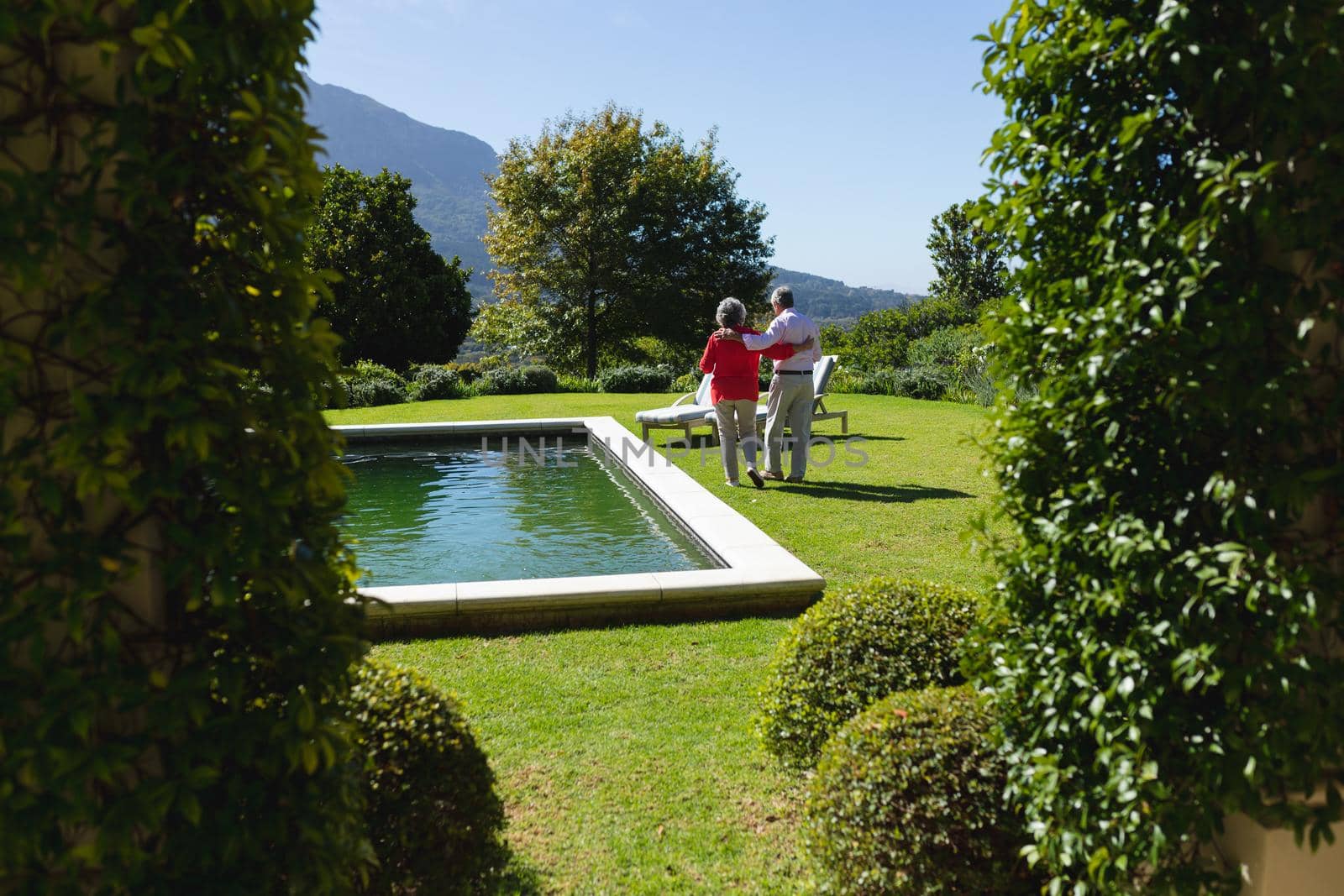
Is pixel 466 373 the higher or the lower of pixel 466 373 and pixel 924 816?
the higher

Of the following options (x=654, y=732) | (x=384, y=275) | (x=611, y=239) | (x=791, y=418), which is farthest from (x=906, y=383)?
(x=384, y=275)

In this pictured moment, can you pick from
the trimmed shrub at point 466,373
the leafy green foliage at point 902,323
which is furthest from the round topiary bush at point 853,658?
the leafy green foliage at point 902,323

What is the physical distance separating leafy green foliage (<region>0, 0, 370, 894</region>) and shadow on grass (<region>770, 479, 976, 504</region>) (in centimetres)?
742

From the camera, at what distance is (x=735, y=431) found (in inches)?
376

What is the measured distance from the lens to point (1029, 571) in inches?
96.9

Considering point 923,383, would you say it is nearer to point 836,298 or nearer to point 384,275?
point 384,275

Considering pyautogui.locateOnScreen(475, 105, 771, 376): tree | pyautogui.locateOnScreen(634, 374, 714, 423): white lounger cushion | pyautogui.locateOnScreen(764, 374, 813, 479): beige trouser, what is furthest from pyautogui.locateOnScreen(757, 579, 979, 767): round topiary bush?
pyautogui.locateOnScreen(475, 105, 771, 376): tree

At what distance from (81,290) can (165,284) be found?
133 millimetres

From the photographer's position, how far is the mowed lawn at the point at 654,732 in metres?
3.06

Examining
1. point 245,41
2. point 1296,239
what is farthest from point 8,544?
point 1296,239

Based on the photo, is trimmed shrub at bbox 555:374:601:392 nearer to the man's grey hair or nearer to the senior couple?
the senior couple

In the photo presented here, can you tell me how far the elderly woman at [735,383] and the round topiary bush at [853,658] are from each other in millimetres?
5489

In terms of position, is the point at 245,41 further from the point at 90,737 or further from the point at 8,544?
the point at 90,737

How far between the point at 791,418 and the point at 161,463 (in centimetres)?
Answer: 832
